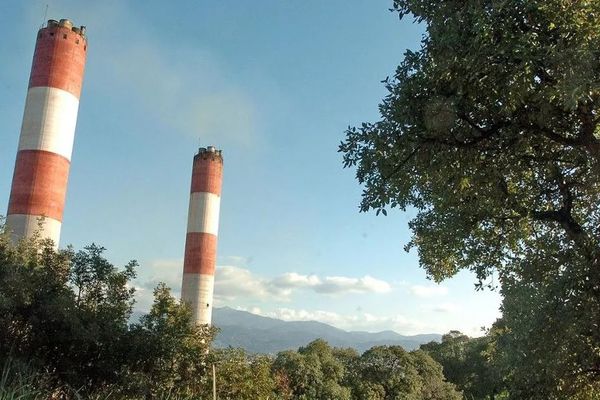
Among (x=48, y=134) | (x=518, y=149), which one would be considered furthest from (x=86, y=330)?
(x=48, y=134)

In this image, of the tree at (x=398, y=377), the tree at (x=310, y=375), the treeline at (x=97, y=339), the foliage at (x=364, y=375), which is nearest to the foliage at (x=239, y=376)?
the treeline at (x=97, y=339)

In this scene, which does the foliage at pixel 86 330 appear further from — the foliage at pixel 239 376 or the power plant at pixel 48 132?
the power plant at pixel 48 132

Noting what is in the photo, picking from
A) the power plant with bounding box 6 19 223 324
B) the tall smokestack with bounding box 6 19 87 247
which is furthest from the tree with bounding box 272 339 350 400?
the tall smokestack with bounding box 6 19 87 247

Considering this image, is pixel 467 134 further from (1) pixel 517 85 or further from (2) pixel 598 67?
(2) pixel 598 67

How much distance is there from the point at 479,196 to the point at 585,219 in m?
2.90

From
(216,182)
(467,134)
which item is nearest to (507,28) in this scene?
(467,134)

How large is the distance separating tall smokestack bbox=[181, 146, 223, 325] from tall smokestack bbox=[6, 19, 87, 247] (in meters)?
13.2

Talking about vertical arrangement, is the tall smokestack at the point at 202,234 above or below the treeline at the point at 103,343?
above

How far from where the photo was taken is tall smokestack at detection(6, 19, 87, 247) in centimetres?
2844

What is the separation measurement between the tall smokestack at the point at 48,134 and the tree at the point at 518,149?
2406cm

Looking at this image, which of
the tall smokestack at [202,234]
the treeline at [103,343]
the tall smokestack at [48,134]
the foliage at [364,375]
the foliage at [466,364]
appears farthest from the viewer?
the foliage at [466,364]

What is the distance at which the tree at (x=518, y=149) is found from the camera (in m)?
7.59

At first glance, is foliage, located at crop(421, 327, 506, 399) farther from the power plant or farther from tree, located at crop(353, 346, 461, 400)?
the power plant

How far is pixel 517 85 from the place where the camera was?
750cm
